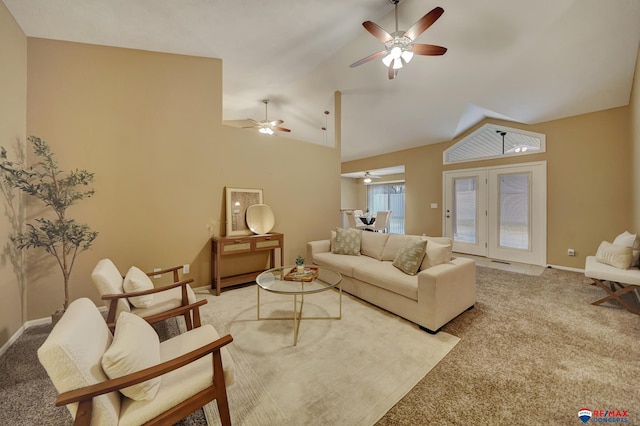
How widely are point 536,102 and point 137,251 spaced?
254 inches

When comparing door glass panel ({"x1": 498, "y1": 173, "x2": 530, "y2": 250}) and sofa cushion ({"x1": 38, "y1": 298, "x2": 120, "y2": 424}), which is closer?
sofa cushion ({"x1": 38, "y1": 298, "x2": 120, "y2": 424})

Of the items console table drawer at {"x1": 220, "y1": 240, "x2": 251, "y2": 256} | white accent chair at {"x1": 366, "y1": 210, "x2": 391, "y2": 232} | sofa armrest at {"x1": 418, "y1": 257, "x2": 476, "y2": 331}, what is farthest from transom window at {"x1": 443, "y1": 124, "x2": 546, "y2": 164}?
console table drawer at {"x1": 220, "y1": 240, "x2": 251, "y2": 256}

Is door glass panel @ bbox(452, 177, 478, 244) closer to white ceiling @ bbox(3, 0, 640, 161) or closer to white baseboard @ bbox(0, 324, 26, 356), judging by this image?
white ceiling @ bbox(3, 0, 640, 161)

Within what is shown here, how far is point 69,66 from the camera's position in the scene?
2.65 metres

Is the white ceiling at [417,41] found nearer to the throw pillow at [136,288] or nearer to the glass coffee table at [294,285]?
the throw pillow at [136,288]

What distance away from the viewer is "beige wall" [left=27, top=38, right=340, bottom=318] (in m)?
2.60

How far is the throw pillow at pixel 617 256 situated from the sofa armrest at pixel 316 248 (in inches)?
139

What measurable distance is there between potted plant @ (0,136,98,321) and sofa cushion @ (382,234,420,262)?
3.47 m

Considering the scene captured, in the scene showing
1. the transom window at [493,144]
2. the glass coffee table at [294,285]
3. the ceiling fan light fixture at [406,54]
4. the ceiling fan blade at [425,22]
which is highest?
the ceiling fan blade at [425,22]

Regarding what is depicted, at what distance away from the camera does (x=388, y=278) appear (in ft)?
8.72

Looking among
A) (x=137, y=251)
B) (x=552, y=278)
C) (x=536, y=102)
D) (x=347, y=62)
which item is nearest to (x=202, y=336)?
(x=137, y=251)

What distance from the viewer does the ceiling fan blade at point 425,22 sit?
215 centimetres

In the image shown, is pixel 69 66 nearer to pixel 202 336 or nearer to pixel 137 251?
pixel 137 251

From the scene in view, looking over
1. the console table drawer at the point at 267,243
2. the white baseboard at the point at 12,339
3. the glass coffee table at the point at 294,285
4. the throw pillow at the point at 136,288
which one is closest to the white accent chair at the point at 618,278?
the glass coffee table at the point at 294,285
